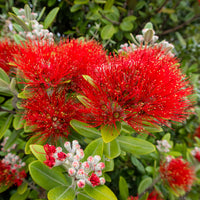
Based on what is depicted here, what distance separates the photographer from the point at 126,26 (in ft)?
4.31

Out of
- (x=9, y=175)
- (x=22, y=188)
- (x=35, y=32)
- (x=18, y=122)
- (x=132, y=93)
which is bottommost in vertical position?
(x=22, y=188)

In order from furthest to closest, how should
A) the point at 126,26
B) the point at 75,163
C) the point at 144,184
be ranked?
the point at 126,26, the point at 144,184, the point at 75,163

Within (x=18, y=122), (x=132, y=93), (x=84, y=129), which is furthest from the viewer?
(x=18, y=122)

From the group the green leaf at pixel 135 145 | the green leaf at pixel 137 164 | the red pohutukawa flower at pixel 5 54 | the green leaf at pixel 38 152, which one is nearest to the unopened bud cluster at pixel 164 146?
the green leaf at pixel 137 164

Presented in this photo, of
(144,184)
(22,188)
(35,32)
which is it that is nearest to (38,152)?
(35,32)

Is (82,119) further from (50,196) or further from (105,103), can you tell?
(50,196)

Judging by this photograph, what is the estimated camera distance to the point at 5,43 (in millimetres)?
1000

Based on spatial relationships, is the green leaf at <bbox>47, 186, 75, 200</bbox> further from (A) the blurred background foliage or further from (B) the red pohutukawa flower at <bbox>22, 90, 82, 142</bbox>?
(A) the blurred background foliage

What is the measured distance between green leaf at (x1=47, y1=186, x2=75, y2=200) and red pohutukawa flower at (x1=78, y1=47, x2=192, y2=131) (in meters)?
0.27

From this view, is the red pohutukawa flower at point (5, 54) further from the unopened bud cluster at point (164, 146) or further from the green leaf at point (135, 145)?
the unopened bud cluster at point (164, 146)

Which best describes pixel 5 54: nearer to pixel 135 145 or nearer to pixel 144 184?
pixel 135 145

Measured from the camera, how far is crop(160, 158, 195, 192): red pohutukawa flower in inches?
44.8

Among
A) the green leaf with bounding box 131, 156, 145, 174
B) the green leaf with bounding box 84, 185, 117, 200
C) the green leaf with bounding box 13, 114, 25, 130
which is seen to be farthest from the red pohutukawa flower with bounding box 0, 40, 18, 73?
the green leaf with bounding box 131, 156, 145, 174

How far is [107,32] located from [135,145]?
0.87 metres
